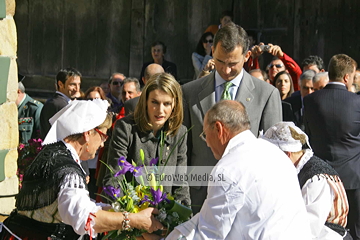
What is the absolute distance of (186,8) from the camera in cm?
962

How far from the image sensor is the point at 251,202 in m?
2.96

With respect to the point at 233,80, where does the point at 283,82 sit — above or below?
below

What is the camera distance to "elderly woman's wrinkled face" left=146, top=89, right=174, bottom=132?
4.02 metres

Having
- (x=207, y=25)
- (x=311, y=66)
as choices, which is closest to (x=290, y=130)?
(x=311, y=66)

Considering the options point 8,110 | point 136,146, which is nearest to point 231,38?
point 136,146

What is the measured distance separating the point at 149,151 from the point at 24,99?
4.35m

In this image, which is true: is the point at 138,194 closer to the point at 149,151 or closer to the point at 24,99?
the point at 149,151

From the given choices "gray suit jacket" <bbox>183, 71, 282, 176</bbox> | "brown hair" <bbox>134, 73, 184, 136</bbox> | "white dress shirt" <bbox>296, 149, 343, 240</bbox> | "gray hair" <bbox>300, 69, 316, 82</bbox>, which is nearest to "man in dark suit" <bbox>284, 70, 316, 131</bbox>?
"gray hair" <bbox>300, 69, 316, 82</bbox>

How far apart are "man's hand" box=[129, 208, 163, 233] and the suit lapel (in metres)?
1.29

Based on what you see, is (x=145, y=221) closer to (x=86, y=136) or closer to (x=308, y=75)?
(x=86, y=136)

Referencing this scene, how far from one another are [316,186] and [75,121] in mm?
1521

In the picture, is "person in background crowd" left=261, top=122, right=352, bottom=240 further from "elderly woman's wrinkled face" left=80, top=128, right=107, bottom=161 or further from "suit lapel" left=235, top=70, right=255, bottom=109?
"elderly woman's wrinkled face" left=80, top=128, right=107, bottom=161

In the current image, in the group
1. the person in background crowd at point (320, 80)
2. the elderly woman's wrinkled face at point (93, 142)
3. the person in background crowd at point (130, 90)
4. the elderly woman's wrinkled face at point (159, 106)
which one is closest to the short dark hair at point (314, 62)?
the person in background crowd at point (320, 80)

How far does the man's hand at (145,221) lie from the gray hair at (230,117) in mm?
683
